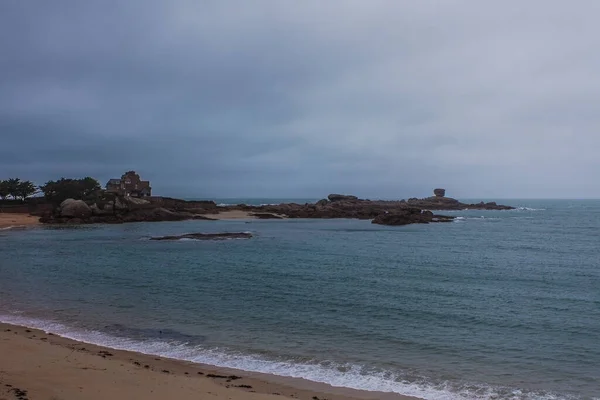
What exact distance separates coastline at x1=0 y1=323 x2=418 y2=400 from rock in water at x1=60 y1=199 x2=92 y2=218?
67.1 metres

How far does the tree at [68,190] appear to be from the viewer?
3248 inches

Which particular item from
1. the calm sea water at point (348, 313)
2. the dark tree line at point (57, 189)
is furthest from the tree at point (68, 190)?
the calm sea water at point (348, 313)

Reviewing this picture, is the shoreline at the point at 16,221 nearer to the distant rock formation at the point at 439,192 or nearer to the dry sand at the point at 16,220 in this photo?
the dry sand at the point at 16,220

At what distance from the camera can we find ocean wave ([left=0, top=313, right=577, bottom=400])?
10.2m

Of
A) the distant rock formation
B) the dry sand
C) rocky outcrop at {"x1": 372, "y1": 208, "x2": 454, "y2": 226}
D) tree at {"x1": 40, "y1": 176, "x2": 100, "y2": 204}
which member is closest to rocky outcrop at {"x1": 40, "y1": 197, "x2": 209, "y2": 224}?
the dry sand

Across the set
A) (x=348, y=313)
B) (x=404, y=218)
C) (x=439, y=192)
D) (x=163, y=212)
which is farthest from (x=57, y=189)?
(x=439, y=192)

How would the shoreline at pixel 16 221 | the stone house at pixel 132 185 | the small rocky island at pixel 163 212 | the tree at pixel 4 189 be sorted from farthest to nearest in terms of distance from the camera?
the stone house at pixel 132 185, the tree at pixel 4 189, the small rocky island at pixel 163 212, the shoreline at pixel 16 221

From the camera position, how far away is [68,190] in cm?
8238

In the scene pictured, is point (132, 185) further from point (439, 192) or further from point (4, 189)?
point (439, 192)

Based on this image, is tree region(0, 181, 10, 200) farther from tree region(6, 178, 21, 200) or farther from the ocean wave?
the ocean wave

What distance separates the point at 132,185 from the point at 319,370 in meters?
105

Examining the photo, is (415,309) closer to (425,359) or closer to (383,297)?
(383,297)

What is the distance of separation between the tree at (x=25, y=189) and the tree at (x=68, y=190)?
579cm

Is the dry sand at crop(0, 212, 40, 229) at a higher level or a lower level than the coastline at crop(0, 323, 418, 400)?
higher
